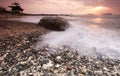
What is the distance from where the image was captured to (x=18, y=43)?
746cm

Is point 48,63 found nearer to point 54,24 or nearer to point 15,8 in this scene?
point 54,24

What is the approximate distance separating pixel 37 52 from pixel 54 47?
1.17 metres

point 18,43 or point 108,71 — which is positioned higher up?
point 18,43

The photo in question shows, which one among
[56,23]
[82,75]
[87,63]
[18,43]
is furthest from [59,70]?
[56,23]

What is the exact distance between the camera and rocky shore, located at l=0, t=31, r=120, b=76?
4996mm

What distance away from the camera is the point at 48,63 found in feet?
18.2

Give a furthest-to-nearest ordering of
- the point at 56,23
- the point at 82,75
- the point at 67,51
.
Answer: the point at 56,23 → the point at 67,51 → the point at 82,75

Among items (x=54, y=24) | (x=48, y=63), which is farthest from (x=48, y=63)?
(x=54, y=24)

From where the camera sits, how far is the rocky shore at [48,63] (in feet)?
16.4

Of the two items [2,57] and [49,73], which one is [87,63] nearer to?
[49,73]

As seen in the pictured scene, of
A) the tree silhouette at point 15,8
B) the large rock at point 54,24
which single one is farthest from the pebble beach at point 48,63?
the tree silhouette at point 15,8


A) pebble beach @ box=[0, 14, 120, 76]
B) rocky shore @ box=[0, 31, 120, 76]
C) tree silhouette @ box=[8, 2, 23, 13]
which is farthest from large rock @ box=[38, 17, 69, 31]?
tree silhouette @ box=[8, 2, 23, 13]

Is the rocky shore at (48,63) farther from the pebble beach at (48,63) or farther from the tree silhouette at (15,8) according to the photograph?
the tree silhouette at (15,8)

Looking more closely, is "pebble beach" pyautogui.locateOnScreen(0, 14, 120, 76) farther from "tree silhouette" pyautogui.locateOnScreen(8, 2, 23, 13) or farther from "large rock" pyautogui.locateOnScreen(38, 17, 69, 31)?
"tree silhouette" pyautogui.locateOnScreen(8, 2, 23, 13)
